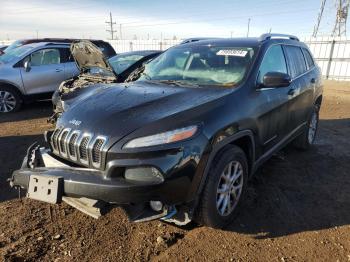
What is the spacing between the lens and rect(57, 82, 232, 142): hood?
2809mm

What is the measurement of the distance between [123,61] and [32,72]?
2640 millimetres

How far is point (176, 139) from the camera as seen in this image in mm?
2693

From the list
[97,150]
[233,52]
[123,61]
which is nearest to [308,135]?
[233,52]

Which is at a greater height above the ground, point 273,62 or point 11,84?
point 273,62

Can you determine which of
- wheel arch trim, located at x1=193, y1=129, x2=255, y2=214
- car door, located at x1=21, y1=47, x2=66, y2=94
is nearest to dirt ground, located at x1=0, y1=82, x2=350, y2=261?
wheel arch trim, located at x1=193, y1=129, x2=255, y2=214

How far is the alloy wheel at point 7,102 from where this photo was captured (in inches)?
344

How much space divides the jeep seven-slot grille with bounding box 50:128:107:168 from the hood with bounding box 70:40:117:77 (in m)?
3.40

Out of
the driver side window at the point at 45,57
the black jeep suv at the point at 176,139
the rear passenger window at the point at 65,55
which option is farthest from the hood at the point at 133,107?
the rear passenger window at the point at 65,55

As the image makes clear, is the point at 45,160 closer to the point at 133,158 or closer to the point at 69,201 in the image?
the point at 69,201

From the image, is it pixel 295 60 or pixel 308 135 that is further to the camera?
pixel 308 135

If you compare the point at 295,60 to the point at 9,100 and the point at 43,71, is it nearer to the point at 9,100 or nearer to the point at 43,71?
the point at 43,71

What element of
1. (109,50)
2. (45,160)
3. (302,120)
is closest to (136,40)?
(109,50)

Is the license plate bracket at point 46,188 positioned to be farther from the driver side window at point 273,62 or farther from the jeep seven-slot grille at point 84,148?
the driver side window at point 273,62

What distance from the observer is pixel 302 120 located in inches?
Result: 205
